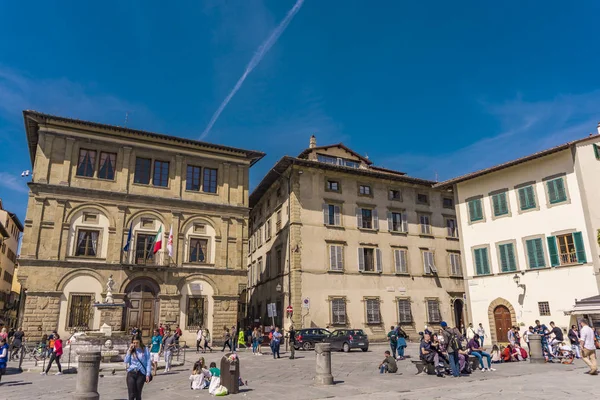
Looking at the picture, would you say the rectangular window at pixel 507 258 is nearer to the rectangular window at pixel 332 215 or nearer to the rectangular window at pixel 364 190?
the rectangular window at pixel 364 190

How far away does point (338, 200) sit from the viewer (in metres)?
33.2

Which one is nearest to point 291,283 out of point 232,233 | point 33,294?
point 232,233

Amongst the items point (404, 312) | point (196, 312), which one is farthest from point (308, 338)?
point (404, 312)

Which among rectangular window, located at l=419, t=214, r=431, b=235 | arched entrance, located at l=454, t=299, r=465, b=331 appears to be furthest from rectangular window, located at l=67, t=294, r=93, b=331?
arched entrance, located at l=454, t=299, r=465, b=331

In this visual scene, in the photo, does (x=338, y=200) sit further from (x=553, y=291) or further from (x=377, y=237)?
(x=553, y=291)

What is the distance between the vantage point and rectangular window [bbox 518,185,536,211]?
25.5m

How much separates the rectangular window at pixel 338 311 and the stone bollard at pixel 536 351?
14.6m

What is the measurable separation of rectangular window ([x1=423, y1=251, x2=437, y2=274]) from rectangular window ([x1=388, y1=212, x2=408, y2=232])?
2626mm

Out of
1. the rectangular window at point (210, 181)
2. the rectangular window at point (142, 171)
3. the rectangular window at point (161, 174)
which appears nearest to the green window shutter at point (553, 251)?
the rectangular window at point (210, 181)

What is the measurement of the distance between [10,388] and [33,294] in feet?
42.0

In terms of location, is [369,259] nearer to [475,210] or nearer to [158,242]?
[475,210]

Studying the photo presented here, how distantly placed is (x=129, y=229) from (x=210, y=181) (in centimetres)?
624

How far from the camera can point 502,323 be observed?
84.8ft

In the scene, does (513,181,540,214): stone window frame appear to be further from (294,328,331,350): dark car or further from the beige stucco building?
the beige stucco building
